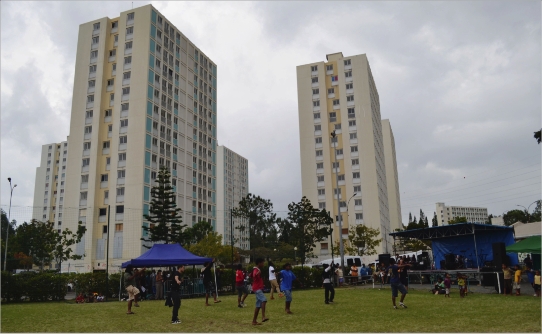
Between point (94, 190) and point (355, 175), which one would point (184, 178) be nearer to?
point (94, 190)

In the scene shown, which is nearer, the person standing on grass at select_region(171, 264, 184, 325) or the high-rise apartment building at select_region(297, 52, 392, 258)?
the person standing on grass at select_region(171, 264, 184, 325)

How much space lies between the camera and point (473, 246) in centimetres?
3344

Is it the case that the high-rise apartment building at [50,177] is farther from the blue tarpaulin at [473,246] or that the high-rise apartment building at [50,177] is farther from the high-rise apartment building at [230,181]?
the blue tarpaulin at [473,246]

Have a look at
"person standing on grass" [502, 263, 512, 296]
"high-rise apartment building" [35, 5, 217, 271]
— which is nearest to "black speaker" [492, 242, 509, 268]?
"person standing on grass" [502, 263, 512, 296]

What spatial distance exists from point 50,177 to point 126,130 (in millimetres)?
82097

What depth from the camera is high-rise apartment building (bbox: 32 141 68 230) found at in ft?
415

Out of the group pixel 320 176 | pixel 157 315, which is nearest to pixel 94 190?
pixel 320 176

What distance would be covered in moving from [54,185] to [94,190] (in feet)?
263

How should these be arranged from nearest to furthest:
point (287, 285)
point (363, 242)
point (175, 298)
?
point (175, 298) < point (287, 285) < point (363, 242)

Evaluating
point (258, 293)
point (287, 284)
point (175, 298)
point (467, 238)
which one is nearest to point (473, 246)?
point (467, 238)

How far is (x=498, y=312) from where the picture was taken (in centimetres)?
1320

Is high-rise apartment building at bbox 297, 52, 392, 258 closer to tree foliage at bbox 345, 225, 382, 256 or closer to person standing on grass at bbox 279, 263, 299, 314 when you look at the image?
tree foliage at bbox 345, 225, 382, 256

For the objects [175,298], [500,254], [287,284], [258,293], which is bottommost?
[175,298]

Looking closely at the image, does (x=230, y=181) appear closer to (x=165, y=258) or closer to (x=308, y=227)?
(x=308, y=227)
